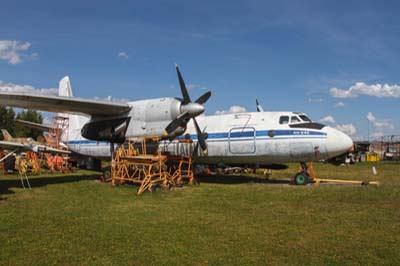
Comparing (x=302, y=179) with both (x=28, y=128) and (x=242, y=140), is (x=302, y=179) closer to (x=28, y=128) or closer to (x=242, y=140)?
(x=242, y=140)

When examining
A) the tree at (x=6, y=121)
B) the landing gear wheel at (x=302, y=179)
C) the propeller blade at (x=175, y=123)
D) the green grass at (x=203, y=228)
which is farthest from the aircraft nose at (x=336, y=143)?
the tree at (x=6, y=121)

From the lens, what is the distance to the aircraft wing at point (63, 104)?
14.6 meters

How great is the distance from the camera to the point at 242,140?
54.8 ft


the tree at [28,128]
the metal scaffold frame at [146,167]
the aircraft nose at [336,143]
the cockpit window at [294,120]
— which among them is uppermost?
the tree at [28,128]

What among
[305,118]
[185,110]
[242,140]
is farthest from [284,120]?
[185,110]

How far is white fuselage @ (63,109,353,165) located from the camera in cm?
1508

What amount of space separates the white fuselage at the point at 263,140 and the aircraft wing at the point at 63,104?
3.58 metres

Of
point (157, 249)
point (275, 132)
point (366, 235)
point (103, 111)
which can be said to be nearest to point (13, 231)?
point (157, 249)

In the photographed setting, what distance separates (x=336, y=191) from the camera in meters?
13.8

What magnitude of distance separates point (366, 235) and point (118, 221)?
5.90 meters

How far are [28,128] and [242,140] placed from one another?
5411 centimetres

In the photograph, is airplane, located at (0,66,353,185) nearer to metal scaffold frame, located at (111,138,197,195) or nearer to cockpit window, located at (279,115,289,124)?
cockpit window, located at (279,115,289,124)

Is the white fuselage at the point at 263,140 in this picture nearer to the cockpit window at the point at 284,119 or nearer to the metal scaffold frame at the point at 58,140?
the cockpit window at the point at 284,119

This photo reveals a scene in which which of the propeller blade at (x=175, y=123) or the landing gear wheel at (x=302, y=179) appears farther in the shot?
the landing gear wheel at (x=302, y=179)
